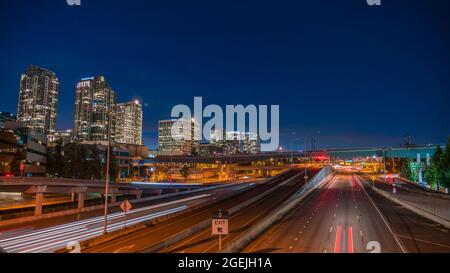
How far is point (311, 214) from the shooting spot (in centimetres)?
4162

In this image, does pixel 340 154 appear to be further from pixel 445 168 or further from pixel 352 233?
pixel 352 233

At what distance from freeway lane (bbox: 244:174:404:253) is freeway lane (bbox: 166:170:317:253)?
2.90 metres

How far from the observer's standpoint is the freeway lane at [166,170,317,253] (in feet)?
79.5

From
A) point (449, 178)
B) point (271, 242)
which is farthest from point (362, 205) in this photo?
point (271, 242)

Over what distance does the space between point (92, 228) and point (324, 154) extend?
110 m

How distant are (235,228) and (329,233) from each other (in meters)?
9.58

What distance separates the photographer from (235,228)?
33344 millimetres

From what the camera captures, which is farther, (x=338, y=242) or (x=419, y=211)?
(x=419, y=211)

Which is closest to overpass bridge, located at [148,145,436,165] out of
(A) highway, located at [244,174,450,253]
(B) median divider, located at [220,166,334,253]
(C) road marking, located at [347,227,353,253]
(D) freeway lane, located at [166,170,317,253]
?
(D) freeway lane, located at [166,170,317,253]

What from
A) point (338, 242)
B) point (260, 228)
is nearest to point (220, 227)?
point (338, 242)

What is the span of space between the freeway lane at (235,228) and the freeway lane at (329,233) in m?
2.90
